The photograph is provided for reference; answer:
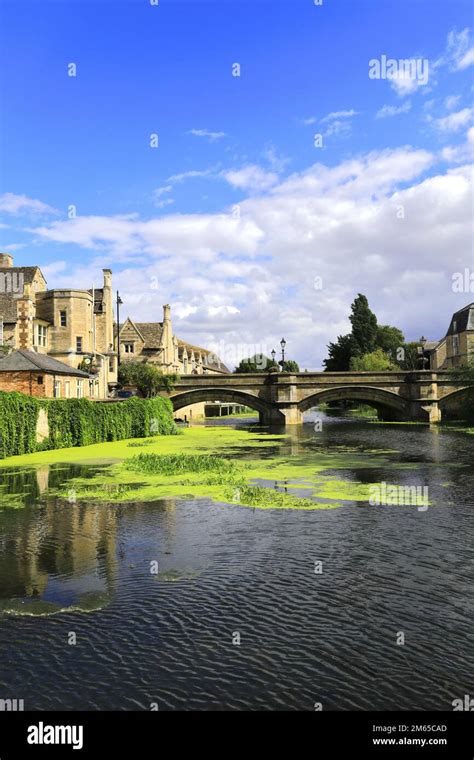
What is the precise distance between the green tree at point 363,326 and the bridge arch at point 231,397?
45261 mm

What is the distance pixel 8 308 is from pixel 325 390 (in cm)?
3673

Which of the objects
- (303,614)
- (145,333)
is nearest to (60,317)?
(145,333)

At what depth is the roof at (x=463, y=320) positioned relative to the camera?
93.9 metres

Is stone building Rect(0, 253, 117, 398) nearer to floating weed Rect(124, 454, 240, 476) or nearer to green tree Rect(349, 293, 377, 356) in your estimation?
floating weed Rect(124, 454, 240, 476)

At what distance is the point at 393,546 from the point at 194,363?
4071 inches

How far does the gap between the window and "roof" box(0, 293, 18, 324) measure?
274 cm

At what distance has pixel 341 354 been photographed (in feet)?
388

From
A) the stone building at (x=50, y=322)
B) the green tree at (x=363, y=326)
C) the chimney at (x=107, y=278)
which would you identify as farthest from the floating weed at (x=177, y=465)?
the green tree at (x=363, y=326)

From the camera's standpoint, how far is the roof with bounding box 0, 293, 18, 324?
191 feet

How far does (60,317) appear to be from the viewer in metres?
63.4

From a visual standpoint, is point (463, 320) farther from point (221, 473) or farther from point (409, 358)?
point (221, 473)

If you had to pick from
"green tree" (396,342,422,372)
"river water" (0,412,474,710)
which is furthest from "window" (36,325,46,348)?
"green tree" (396,342,422,372)

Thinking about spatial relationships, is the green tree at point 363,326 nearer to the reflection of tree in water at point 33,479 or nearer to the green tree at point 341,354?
the green tree at point 341,354
